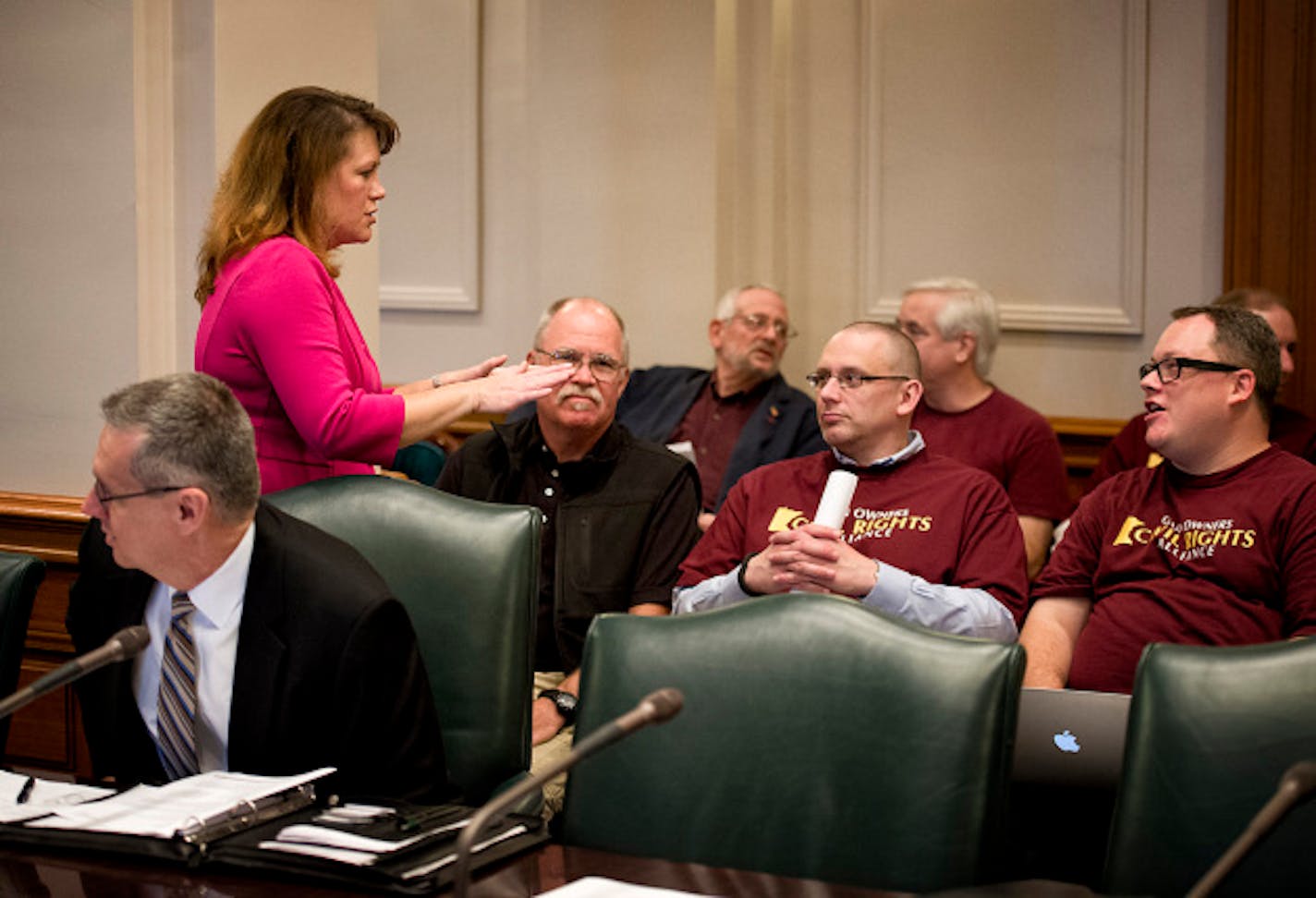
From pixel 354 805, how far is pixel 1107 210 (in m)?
3.54

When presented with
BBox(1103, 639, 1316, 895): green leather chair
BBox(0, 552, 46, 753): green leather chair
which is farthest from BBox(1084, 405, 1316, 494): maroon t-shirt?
BBox(0, 552, 46, 753): green leather chair

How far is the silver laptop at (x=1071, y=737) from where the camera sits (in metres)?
2.31

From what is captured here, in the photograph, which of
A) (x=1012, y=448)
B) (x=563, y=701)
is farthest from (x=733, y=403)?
(x=563, y=701)

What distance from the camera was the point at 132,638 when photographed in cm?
169

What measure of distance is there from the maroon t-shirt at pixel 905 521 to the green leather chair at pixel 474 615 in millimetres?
818

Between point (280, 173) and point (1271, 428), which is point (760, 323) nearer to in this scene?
point (1271, 428)

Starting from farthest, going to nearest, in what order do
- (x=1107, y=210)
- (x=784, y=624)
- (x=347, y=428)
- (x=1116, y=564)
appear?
(x=1107, y=210), (x=1116, y=564), (x=347, y=428), (x=784, y=624)

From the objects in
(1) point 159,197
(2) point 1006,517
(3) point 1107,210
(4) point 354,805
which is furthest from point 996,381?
(4) point 354,805

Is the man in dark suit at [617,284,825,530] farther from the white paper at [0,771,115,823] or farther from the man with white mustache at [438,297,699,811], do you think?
the white paper at [0,771,115,823]

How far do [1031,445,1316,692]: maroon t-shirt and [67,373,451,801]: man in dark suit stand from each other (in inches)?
53.4

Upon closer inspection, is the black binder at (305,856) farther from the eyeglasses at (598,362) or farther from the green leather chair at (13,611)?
the eyeglasses at (598,362)

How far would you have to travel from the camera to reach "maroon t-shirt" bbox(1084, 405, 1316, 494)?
3.97 m

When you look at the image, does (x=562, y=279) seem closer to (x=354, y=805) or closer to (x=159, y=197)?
(x=159, y=197)

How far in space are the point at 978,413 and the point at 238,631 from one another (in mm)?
2543
